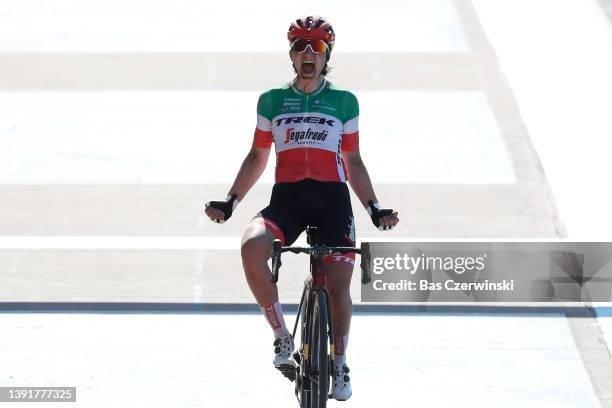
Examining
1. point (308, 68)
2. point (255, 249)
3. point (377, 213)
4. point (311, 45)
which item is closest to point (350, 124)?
point (308, 68)

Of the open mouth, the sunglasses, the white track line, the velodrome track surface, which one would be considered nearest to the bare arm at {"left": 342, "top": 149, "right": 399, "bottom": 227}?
the open mouth

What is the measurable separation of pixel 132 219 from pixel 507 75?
6.67 meters

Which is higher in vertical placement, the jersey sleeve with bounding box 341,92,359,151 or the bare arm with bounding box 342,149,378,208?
the jersey sleeve with bounding box 341,92,359,151

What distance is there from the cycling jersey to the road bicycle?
2.11 ft

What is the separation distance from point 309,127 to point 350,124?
0.26 m

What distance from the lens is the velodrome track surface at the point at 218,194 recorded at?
29.7ft

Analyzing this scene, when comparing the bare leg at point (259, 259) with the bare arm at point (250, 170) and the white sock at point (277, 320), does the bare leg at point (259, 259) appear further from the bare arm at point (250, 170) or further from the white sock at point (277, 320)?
the bare arm at point (250, 170)

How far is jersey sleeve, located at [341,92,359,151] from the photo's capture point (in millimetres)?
8180

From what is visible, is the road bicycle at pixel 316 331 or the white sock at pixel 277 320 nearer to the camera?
the road bicycle at pixel 316 331

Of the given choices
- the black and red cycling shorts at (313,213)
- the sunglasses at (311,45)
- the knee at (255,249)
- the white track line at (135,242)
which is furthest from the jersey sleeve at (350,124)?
the white track line at (135,242)

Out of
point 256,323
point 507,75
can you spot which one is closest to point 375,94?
point 507,75

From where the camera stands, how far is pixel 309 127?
810 centimetres

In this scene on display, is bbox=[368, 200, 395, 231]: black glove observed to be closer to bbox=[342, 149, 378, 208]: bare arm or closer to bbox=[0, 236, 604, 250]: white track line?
bbox=[342, 149, 378, 208]: bare arm

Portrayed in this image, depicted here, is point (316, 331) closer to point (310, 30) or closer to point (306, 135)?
point (306, 135)
